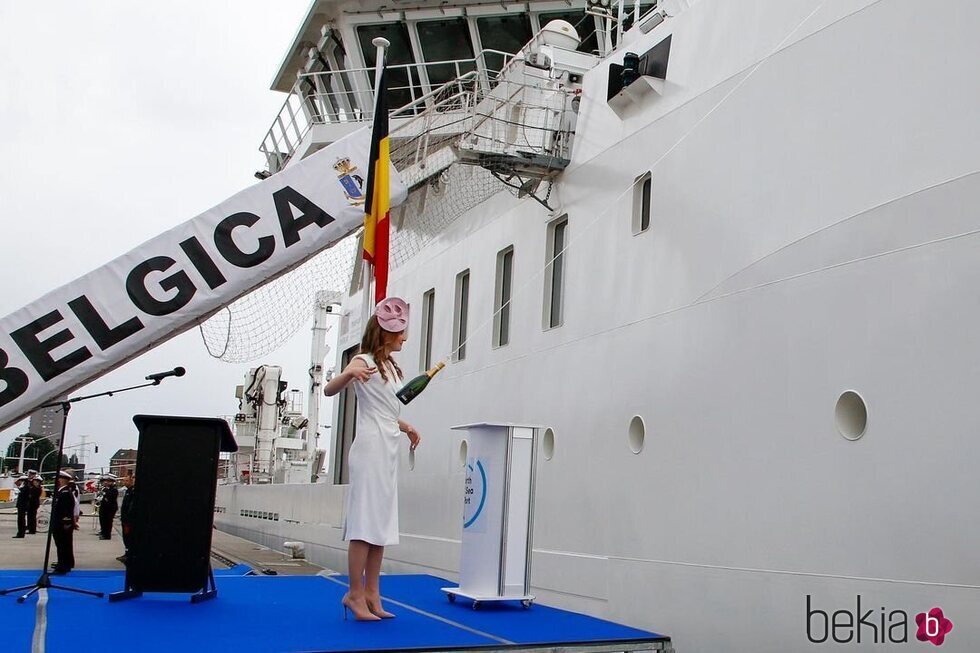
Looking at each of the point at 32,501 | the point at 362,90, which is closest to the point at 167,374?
the point at 362,90

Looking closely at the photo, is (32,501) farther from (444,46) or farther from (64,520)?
(444,46)

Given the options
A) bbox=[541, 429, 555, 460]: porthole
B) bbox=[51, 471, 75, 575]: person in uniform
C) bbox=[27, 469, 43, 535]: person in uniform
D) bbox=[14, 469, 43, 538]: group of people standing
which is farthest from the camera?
bbox=[27, 469, 43, 535]: person in uniform

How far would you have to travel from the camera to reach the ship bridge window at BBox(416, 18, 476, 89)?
50.5 ft

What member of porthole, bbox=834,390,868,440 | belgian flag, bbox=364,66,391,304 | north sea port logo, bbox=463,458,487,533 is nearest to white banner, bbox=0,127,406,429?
belgian flag, bbox=364,66,391,304

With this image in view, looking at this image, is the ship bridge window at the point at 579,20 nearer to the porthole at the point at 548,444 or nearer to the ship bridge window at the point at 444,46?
the ship bridge window at the point at 444,46

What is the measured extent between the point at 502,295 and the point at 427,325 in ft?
8.22

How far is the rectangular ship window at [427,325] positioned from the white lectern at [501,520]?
5678 mm

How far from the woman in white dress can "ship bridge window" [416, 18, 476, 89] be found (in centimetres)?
1013

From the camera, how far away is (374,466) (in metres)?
5.88

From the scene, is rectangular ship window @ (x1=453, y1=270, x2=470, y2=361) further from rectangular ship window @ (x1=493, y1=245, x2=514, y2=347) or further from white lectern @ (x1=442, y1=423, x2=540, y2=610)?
white lectern @ (x1=442, y1=423, x2=540, y2=610)

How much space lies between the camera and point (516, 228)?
35.1 feet

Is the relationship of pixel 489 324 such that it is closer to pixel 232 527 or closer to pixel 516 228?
pixel 516 228

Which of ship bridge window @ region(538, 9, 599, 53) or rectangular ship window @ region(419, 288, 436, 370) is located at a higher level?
ship bridge window @ region(538, 9, 599, 53)

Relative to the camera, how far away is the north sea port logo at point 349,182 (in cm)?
948
